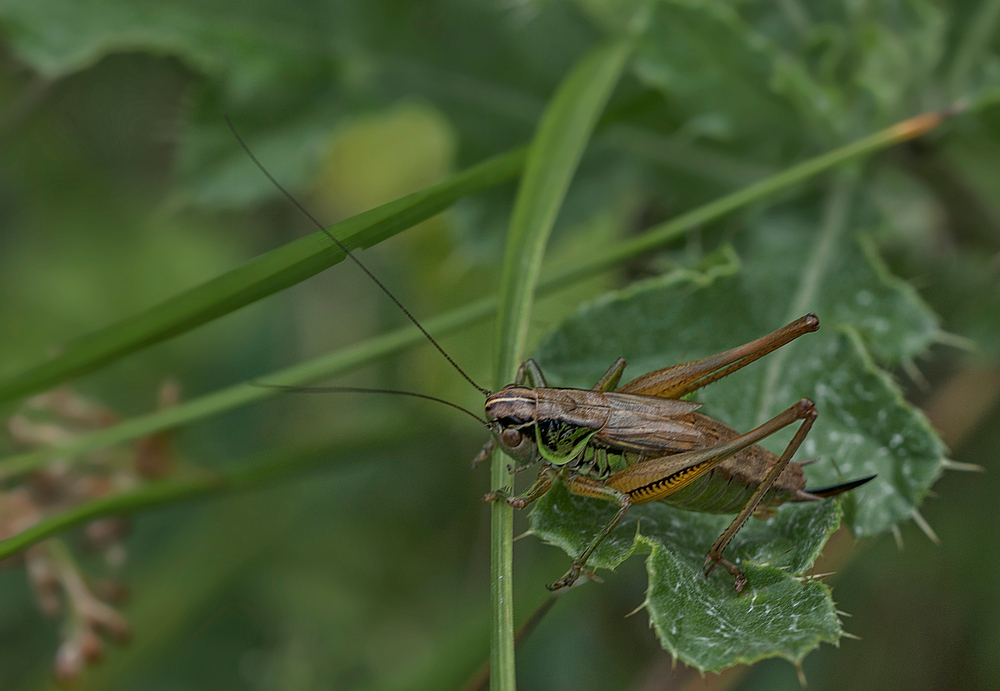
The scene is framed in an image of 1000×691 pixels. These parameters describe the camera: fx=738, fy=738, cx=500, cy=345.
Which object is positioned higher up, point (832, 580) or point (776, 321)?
point (776, 321)

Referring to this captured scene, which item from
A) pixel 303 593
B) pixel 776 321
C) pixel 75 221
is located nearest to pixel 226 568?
pixel 303 593

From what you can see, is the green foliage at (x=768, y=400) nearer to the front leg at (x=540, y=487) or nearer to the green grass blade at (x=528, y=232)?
the front leg at (x=540, y=487)

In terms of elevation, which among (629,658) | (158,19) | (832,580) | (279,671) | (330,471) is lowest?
(832,580)

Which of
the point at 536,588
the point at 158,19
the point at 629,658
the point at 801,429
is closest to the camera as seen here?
the point at 801,429

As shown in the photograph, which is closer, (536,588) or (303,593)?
(536,588)

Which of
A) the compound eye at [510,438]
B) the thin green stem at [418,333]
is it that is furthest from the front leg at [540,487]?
the thin green stem at [418,333]

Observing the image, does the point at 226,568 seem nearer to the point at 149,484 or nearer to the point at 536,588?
the point at 149,484

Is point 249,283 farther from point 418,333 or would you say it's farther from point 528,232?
point 528,232

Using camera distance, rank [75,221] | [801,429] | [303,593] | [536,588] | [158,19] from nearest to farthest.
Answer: [801,429] → [536,588] → [158,19] → [303,593] → [75,221]
